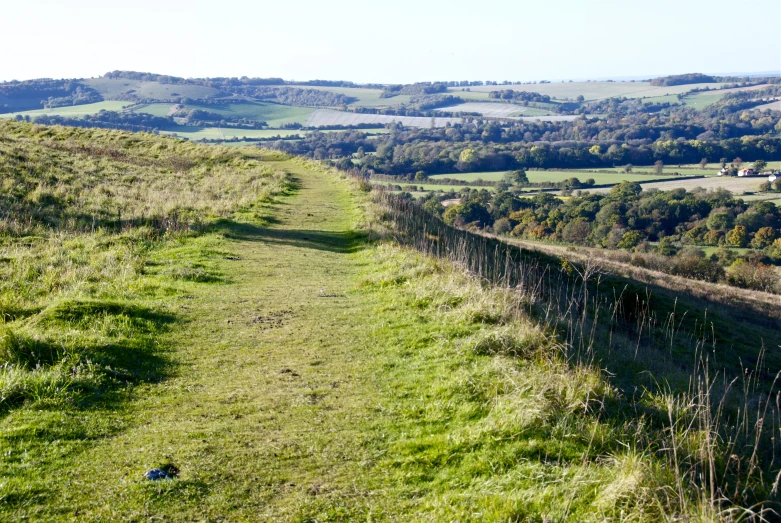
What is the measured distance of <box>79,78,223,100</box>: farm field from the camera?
425ft

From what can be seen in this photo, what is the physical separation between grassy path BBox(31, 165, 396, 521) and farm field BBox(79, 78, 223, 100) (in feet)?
420

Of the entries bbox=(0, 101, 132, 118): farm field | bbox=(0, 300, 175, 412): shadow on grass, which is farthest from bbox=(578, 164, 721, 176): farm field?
bbox=(0, 300, 175, 412): shadow on grass

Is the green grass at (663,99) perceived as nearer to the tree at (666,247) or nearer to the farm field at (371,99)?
the farm field at (371,99)

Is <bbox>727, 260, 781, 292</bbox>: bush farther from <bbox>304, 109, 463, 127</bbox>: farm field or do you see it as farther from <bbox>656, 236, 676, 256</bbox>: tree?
<bbox>304, 109, 463, 127</bbox>: farm field

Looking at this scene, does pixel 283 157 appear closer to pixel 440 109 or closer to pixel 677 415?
pixel 677 415

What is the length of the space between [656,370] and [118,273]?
806 centimetres

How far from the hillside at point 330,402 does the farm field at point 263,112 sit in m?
112

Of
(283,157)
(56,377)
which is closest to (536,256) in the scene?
(56,377)

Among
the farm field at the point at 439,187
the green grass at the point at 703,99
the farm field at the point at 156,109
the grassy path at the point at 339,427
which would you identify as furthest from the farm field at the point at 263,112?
the grassy path at the point at 339,427

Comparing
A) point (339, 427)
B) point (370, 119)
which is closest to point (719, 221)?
point (339, 427)

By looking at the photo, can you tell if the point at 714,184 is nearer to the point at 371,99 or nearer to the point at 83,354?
the point at 83,354

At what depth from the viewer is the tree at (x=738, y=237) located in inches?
1962

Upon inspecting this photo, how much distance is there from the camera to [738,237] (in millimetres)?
50094

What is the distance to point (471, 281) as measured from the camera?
936 cm
